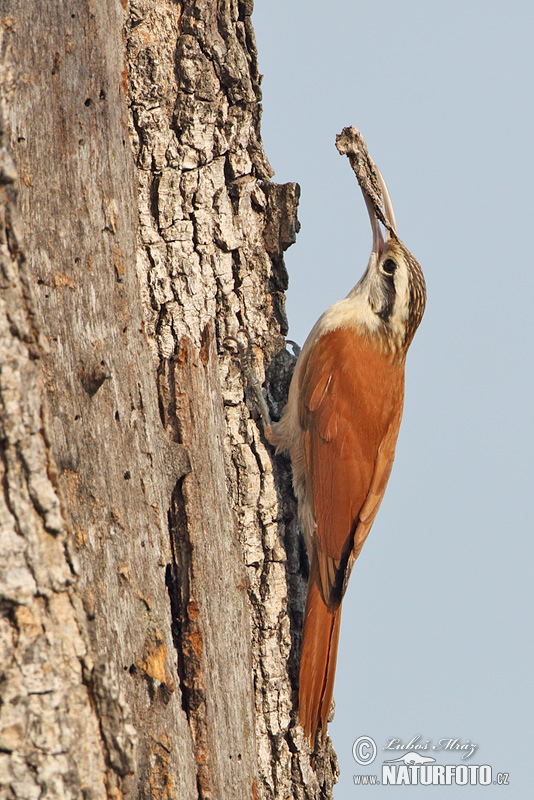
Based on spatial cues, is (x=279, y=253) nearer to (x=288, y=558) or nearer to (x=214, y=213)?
(x=214, y=213)

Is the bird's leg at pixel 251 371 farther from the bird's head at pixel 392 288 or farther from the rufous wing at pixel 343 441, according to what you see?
the bird's head at pixel 392 288

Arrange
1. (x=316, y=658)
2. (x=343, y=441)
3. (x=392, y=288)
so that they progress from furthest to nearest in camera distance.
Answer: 1. (x=392, y=288)
2. (x=343, y=441)
3. (x=316, y=658)

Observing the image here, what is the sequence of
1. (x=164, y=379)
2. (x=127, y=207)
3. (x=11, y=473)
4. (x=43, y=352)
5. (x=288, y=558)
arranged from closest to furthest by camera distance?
(x=11, y=473) → (x=43, y=352) → (x=127, y=207) → (x=164, y=379) → (x=288, y=558)

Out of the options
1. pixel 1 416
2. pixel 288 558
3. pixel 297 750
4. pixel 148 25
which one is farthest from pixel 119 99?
pixel 297 750

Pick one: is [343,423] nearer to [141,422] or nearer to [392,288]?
[392,288]

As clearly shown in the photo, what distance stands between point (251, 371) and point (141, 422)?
96 centimetres

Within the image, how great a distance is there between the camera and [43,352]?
1896mm

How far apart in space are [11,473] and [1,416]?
13 cm

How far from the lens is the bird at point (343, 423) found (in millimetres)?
3564

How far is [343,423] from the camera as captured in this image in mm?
4016

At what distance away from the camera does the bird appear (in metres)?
3.56

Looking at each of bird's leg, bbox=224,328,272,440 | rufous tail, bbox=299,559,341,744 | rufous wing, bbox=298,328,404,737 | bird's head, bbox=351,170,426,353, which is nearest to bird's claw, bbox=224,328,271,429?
bird's leg, bbox=224,328,272,440

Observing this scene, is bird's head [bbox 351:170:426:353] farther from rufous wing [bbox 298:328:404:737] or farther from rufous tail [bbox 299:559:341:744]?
rufous tail [bbox 299:559:341:744]

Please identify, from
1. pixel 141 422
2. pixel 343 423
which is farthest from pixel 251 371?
pixel 141 422
